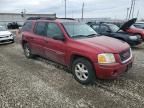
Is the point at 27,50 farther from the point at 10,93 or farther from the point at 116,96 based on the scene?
the point at 116,96

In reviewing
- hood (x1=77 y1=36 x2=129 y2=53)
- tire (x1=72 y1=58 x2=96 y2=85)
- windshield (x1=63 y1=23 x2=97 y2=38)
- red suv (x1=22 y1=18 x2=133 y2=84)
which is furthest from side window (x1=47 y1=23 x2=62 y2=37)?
tire (x1=72 y1=58 x2=96 y2=85)

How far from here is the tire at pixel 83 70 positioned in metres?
4.14

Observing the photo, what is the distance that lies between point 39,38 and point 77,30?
154 cm

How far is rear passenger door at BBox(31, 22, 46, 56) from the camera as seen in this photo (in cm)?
573

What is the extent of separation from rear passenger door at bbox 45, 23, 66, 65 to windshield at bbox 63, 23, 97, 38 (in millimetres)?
285

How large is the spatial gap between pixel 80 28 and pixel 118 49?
5.59 ft

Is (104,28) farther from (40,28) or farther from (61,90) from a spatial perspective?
(61,90)

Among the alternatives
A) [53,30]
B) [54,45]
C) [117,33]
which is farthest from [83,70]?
[117,33]

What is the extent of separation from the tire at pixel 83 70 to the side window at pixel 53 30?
1.13 m

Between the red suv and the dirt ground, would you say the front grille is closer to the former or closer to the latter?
the red suv

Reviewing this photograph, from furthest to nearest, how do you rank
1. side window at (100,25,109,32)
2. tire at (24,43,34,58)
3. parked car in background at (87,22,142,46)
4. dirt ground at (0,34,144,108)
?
1. side window at (100,25,109,32)
2. parked car in background at (87,22,142,46)
3. tire at (24,43,34,58)
4. dirt ground at (0,34,144,108)

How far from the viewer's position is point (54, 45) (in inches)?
200

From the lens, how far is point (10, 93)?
12.9 ft

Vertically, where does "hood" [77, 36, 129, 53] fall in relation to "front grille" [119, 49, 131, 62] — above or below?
above
